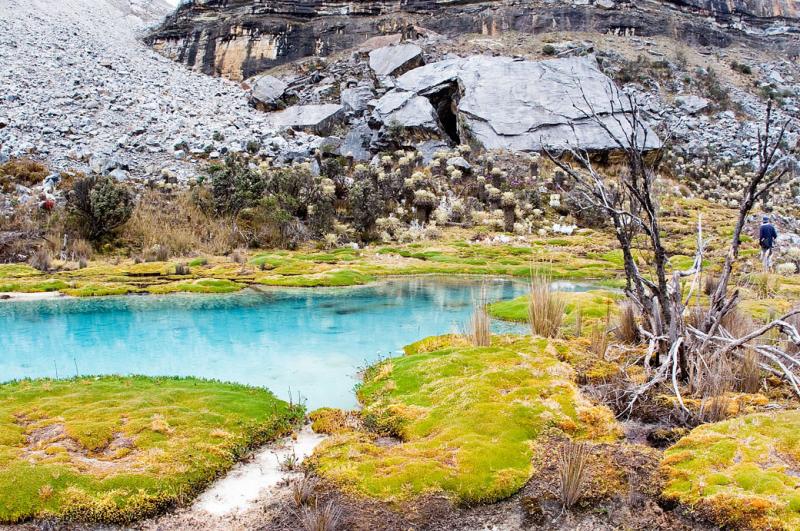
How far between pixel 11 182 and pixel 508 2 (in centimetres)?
4194

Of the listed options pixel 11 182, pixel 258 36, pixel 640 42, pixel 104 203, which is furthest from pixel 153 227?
pixel 640 42

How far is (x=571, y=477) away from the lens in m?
4.63

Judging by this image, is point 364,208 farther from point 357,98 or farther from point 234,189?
point 357,98

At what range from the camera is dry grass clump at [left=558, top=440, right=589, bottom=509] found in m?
4.60

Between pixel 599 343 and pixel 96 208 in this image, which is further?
pixel 96 208

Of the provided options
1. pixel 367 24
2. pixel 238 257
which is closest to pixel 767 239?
pixel 238 257

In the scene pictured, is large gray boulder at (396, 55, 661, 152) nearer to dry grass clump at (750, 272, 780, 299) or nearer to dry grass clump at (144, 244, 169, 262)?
dry grass clump at (750, 272, 780, 299)

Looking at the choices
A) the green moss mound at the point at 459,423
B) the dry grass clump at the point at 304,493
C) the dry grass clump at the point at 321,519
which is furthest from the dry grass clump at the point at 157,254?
the dry grass clump at the point at 321,519

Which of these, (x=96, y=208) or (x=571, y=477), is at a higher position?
(x=96, y=208)

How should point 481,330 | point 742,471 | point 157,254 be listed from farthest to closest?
point 157,254 → point 481,330 → point 742,471

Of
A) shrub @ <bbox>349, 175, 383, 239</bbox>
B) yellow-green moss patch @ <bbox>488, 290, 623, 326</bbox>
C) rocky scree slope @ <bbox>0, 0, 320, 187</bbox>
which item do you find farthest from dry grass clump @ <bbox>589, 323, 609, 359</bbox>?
rocky scree slope @ <bbox>0, 0, 320, 187</bbox>

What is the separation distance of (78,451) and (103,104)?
36874 mm

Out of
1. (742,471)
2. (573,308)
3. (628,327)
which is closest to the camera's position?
(742,471)

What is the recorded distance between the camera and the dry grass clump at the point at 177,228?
22.0 m
